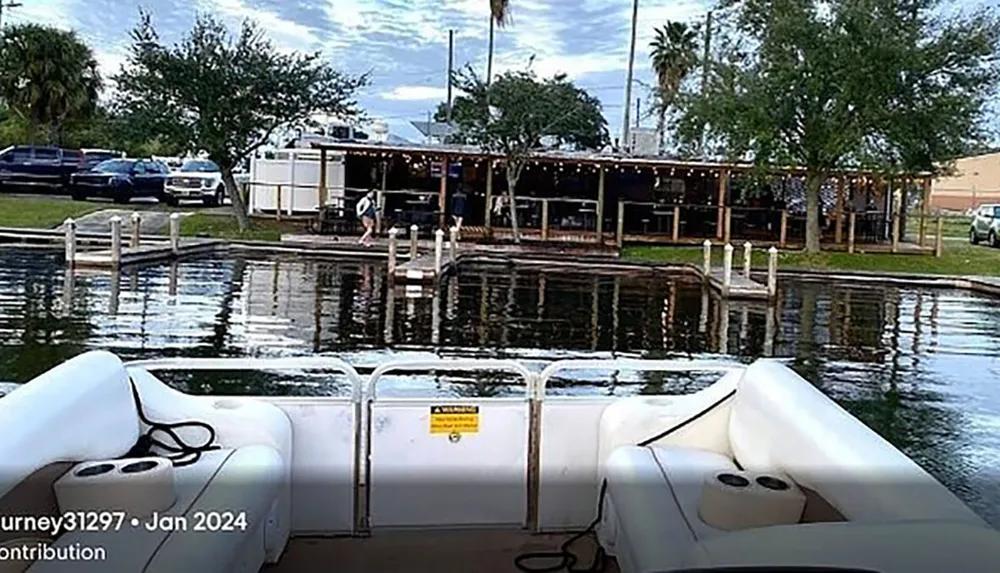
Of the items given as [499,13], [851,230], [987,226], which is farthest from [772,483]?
[499,13]

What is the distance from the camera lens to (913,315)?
1434 cm

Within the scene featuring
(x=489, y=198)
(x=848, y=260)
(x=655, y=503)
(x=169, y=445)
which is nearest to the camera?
(x=655, y=503)

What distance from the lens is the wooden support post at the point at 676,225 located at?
2452 centimetres

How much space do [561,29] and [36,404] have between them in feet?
133

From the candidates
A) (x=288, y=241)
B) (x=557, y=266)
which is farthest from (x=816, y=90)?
(x=288, y=241)

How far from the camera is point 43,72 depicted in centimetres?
3338

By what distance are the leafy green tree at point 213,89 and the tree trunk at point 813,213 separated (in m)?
11.9

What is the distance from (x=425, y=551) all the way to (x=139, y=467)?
3.89 feet

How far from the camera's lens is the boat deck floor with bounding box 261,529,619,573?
143 inches

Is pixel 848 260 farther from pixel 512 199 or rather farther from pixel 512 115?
pixel 512 115

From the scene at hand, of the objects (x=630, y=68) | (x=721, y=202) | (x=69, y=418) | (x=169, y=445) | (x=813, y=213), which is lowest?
(x=169, y=445)

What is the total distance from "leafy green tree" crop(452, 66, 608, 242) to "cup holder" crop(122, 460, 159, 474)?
819 inches

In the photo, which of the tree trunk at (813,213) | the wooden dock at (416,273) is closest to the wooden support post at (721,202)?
the tree trunk at (813,213)

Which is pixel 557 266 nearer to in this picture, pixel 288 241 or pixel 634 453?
pixel 288 241
